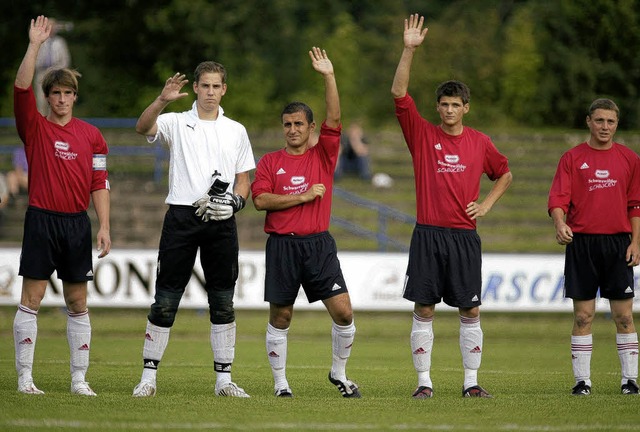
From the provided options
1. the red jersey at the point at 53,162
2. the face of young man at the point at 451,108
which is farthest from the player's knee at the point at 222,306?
the face of young man at the point at 451,108

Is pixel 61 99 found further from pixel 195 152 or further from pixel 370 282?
pixel 370 282

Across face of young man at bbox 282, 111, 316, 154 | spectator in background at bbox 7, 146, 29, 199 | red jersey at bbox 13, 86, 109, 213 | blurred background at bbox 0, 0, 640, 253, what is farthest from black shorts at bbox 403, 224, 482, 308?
spectator in background at bbox 7, 146, 29, 199

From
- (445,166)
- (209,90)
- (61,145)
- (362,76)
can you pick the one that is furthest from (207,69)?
Result: (362,76)

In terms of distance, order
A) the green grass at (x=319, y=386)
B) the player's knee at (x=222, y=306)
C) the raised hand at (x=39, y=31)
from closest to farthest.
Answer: the green grass at (x=319, y=386)
the raised hand at (x=39, y=31)
the player's knee at (x=222, y=306)

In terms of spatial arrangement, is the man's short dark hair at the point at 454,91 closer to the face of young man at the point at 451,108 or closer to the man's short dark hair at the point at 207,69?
the face of young man at the point at 451,108

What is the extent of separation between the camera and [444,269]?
8789mm

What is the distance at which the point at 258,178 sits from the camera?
8.86m

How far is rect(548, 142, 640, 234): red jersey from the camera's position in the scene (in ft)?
30.2

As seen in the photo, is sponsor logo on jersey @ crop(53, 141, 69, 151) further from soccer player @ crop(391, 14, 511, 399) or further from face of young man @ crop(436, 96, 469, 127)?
face of young man @ crop(436, 96, 469, 127)

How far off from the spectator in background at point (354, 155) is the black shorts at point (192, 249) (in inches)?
680

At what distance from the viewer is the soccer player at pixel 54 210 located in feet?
28.0

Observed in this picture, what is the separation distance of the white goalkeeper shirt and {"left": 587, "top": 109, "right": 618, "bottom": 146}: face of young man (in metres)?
2.98

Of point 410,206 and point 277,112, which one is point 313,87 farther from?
point 410,206

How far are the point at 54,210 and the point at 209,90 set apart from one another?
152cm
